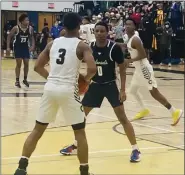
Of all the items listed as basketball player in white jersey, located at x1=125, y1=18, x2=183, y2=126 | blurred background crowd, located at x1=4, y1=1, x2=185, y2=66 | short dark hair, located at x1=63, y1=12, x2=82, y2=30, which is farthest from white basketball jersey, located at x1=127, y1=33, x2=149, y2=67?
blurred background crowd, located at x1=4, y1=1, x2=185, y2=66

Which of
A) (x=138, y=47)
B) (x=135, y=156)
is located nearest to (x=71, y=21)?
(x=135, y=156)

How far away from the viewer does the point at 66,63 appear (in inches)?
241

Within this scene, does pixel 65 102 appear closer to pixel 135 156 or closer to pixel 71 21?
pixel 71 21

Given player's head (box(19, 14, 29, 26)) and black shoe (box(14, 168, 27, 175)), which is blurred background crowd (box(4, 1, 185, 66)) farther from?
A: black shoe (box(14, 168, 27, 175))

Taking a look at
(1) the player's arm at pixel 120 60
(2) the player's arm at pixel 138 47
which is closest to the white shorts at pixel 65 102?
(1) the player's arm at pixel 120 60

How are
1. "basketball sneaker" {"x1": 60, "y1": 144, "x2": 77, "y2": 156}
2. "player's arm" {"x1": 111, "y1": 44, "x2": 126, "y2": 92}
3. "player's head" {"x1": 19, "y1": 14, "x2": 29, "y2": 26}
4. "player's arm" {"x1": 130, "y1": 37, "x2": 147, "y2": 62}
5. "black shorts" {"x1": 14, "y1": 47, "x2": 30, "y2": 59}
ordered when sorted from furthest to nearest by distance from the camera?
"black shorts" {"x1": 14, "y1": 47, "x2": 30, "y2": 59} < "player's head" {"x1": 19, "y1": 14, "x2": 29, "y2": 26} < "player's arm" {"x1": 130, "y1": 37, "x2": 147, "y2": 62} < "basketball sneaker" {"x1": 60, "y1": 144, "x2": 77, "y2": 156} < "player's arm" {"x1": 111, "y1": 44, "x2": 126, "y2": 92}

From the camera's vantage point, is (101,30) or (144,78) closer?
(101,30)

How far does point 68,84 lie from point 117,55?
136cm

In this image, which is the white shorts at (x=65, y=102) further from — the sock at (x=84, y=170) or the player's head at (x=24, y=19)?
the player's head at (x=24, y=19)

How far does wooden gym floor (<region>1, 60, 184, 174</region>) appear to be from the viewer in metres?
6.95

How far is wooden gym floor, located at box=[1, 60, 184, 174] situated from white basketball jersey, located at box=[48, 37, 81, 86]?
1.20 m

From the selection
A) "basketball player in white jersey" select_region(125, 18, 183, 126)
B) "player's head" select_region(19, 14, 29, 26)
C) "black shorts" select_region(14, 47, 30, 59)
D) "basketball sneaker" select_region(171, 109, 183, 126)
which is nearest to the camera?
"basketball player in white jersey" select_region(125, 18, 183, 126)

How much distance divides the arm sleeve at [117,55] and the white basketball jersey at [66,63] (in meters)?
1.19

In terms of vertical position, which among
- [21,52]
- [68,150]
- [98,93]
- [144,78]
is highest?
[98,93]
